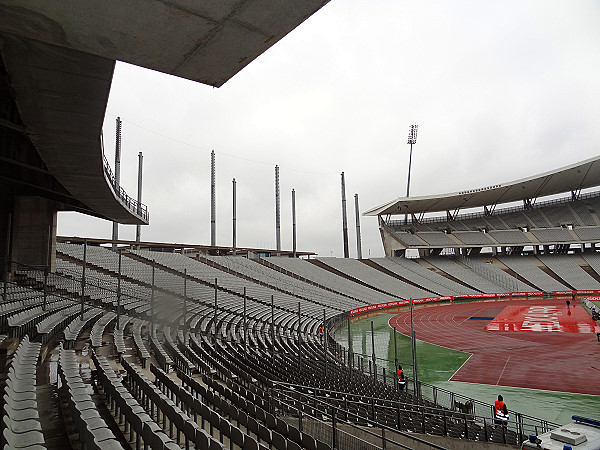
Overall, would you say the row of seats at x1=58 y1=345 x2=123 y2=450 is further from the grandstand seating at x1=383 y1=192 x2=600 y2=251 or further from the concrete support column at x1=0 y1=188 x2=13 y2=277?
the grandstand seating at x1=383 y1=192 x2=600 y2=251

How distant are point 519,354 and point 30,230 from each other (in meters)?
22.9

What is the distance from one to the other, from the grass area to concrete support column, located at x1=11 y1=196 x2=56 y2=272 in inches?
586

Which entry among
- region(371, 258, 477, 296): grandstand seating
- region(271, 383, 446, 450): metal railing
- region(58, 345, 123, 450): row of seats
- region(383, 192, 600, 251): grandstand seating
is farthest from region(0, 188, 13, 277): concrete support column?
region(383, 192, 600, 251): grandstand seating

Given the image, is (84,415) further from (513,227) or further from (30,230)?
(513,227)

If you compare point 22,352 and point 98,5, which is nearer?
point 98,5

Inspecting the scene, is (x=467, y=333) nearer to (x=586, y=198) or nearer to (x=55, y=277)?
(x=55, y=277)

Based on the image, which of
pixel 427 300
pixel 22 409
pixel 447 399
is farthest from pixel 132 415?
pixel 427 300

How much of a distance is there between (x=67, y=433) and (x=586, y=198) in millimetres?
61436

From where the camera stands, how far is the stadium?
329 centimetres

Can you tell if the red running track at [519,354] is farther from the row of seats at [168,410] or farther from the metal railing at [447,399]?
the row of seats at [168,410]

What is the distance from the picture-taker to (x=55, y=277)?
17.4 m

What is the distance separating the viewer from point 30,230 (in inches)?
671

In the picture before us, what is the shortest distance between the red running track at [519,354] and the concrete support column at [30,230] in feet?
59.4

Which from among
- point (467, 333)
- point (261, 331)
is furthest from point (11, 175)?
point (467, 333)
